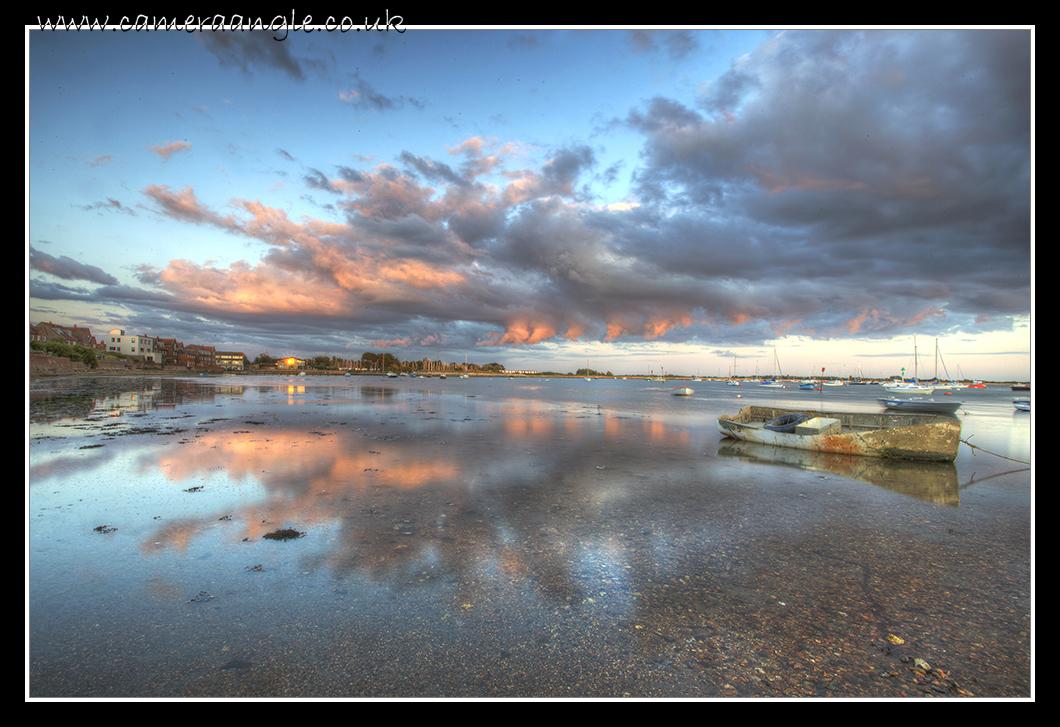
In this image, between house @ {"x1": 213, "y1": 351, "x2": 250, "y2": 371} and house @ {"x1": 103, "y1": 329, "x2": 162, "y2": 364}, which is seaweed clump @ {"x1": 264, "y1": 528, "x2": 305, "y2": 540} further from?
house @ {"x1": 213, "y1": 351, "x2": 250, "y2": 371}

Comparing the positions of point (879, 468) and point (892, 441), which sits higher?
point (892, 441)

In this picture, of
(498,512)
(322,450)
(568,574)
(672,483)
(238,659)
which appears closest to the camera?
(238,659)

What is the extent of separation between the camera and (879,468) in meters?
16.4

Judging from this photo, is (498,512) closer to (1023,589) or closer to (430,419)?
(1023,589)

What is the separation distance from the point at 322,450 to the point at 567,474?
1028 cm

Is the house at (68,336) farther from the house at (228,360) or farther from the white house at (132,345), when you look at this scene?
the house at (228,360)

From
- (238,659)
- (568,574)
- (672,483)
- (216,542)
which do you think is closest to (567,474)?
(672,483)

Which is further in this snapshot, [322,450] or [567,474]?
[322,450]

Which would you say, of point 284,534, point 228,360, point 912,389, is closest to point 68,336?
point 228,360

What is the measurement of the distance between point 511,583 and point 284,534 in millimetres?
4920

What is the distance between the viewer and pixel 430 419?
3066 cm

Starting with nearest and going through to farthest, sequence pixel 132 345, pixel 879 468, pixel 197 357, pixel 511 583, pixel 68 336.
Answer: pixel 511 583
pixel 879 468
pixel 68 336
pixel 132 345
pixel 197 357

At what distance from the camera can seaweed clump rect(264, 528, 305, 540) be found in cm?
789

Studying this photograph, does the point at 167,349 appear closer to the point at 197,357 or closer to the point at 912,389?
the point at 197,357
